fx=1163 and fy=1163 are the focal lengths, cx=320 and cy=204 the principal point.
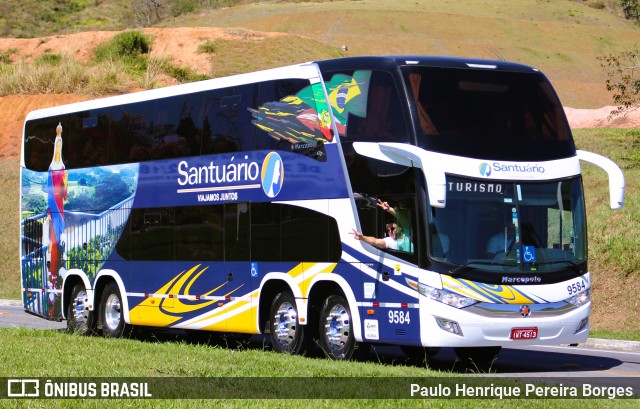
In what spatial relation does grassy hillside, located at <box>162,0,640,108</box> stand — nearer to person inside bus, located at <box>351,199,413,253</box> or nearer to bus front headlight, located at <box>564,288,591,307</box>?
bus front headlight, located at <box>564,288,591,307</box>

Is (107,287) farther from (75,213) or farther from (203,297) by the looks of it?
(203,297)

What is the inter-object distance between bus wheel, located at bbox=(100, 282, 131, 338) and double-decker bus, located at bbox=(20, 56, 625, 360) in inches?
21.1

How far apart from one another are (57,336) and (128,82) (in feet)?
151

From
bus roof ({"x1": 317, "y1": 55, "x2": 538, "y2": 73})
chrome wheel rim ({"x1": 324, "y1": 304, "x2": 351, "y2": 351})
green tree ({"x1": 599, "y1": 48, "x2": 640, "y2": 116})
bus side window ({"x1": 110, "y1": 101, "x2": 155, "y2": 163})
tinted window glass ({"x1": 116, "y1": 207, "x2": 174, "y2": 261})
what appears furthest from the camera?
green tree ({"x1": 599, "y1": 48, "x2": 640, "y2": 116})

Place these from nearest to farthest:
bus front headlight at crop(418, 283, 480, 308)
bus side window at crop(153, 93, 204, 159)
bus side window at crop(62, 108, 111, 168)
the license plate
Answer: bus front headlight at crop(418, 283, 480, 308)
the license plate
bus side window at crop(153, 93, 204, 159)
bus side window at crop(62, 108, 111, 168)

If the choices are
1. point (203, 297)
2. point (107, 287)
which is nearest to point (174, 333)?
point (107, 287)

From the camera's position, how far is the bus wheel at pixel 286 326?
17.7 metres

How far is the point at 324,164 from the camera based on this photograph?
1720cm

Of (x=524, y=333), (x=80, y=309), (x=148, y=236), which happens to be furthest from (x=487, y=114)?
(x=80, y=309)

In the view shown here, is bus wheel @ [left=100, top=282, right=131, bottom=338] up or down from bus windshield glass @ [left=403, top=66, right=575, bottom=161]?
down

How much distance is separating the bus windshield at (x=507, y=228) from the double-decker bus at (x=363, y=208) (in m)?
0.02

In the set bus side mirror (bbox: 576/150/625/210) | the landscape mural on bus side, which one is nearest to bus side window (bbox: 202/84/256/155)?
the landscape mural on bus side

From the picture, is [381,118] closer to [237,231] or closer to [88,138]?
[237,231]

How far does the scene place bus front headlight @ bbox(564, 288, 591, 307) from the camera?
16.3 metres
